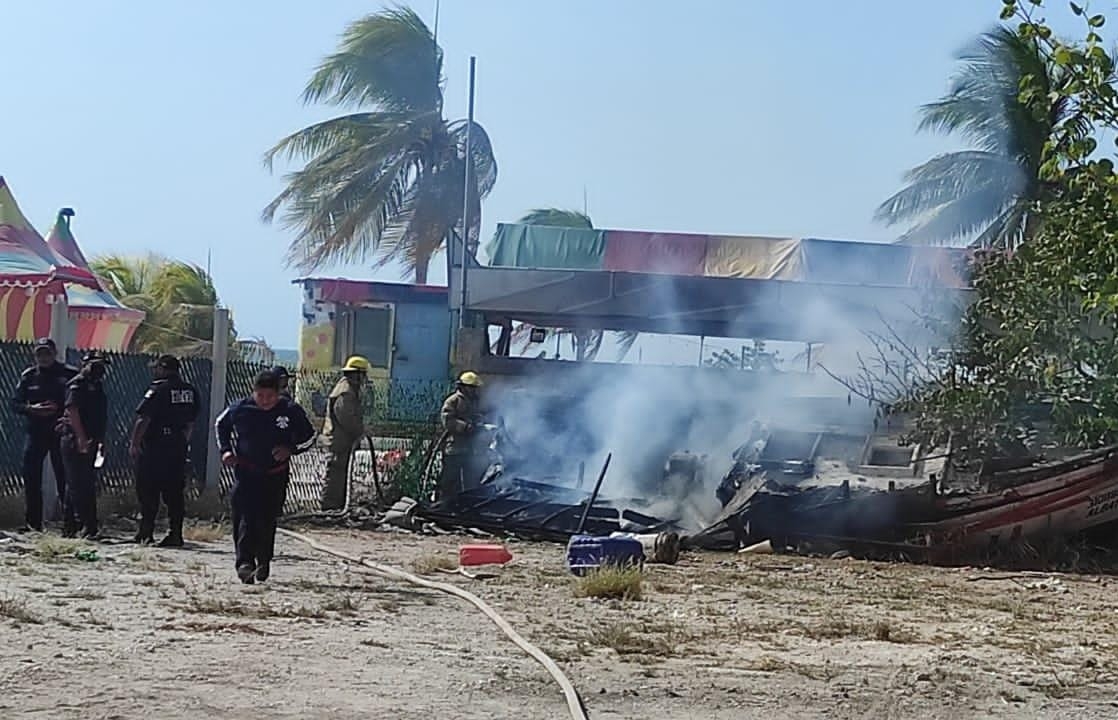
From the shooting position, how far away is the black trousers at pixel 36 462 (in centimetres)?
1366

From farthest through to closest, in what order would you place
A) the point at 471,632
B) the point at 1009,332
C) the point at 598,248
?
the point at 598,248 → the point at 1009,332 → the point at 471,632

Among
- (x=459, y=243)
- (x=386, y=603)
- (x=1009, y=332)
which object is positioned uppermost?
(x=459, y=243)

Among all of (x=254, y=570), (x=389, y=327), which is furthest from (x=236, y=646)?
(x=389, y=327)

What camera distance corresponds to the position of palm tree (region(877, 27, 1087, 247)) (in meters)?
26.4

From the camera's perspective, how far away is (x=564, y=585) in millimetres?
11758

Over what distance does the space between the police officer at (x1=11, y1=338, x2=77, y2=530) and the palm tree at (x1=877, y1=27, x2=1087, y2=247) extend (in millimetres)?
17243

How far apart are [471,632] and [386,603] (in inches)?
49.9

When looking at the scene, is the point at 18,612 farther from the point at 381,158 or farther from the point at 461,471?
the point at 381,158

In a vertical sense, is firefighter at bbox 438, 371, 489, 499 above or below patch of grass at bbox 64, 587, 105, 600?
above

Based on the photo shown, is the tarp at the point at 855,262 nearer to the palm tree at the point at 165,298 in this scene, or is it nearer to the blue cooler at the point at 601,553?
the blue cooler at the point at 601,553

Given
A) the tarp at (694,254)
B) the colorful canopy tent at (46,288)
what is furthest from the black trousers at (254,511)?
the tarp at (694,254)

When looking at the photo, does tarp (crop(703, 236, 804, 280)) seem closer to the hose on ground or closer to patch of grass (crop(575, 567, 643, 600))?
the hose on ground

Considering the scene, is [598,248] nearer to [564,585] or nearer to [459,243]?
[459,243]

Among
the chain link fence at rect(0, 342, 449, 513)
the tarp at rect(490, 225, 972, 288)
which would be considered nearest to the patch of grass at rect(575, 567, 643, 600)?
the chain link fence at rect(0, 342, 449, 513)
